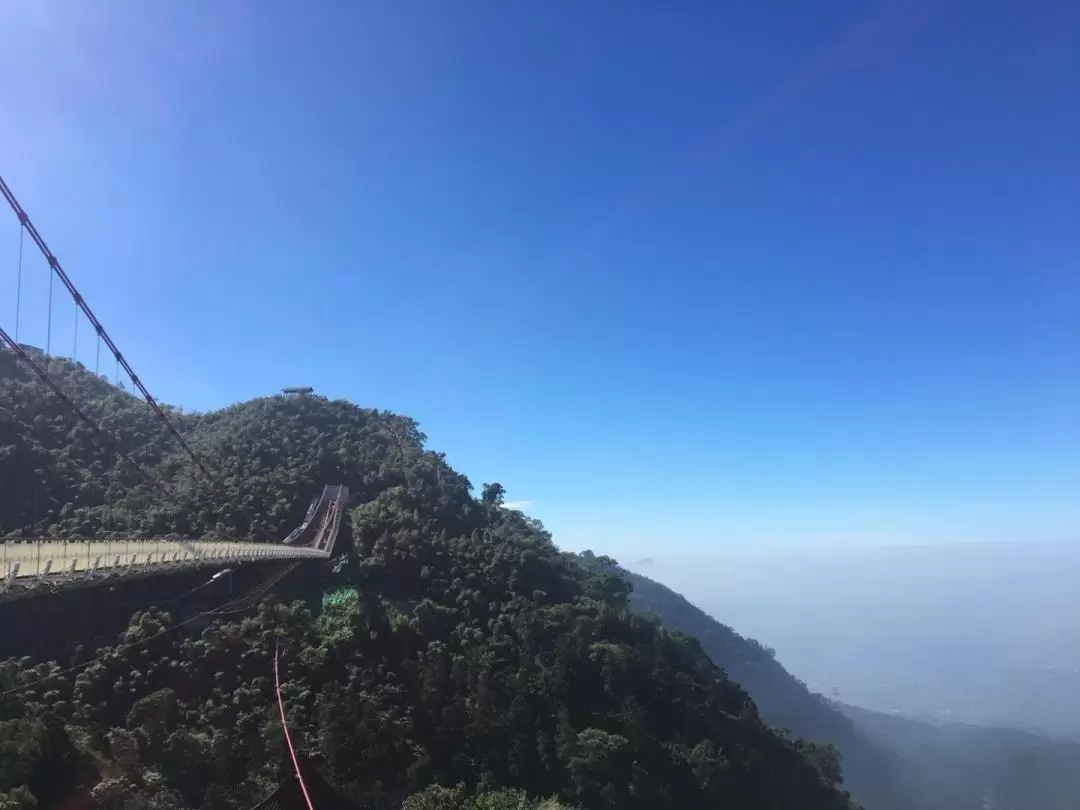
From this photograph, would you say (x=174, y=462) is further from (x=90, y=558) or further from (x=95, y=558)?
(x=90, y=558)

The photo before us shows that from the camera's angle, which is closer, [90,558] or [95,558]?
[90,558]

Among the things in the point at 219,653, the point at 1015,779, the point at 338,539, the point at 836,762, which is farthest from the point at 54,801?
the point at 1015,779

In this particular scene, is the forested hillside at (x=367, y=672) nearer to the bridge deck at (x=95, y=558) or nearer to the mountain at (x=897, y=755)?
the bridge deck at (x=95, y=558)

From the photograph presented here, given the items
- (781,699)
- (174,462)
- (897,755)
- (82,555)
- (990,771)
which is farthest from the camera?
(897,755)

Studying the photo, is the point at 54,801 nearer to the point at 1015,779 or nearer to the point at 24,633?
the point at 24,633

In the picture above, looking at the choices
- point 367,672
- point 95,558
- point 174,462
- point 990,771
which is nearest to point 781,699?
point 990,771

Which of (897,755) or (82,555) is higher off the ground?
(82,555)

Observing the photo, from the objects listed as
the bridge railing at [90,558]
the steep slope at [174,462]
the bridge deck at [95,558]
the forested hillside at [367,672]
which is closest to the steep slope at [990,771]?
the forested hillside at [367,672]
